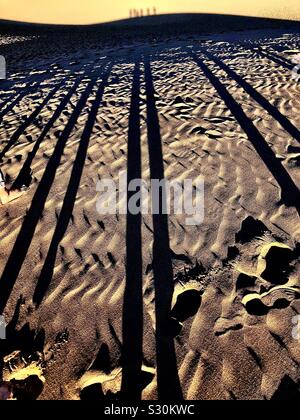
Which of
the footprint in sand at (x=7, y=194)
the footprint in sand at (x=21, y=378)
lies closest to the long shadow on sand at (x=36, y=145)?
the footprint in sand at (x=7, y=194)

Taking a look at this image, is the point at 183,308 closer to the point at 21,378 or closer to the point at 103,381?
the point at 103,381

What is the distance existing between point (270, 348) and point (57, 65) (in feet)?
43.1

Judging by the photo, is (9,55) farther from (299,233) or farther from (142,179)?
(299,233)

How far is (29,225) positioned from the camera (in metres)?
4.20

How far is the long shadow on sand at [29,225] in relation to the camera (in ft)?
11.5

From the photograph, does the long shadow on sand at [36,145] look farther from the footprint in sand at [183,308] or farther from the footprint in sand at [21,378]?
the footprint in sand at [183,308]

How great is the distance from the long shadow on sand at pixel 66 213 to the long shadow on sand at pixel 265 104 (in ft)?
13.2

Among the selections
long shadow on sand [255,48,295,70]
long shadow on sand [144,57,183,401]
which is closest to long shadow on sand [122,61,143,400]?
long shadow on sand [144,57,183,401]

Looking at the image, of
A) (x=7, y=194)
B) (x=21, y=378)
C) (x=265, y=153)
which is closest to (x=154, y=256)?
(x=21, y=378)

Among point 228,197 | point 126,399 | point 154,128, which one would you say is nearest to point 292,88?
point 154,128

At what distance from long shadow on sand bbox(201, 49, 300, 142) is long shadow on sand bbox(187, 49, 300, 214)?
1.87 feet

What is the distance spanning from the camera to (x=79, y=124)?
6.74 m

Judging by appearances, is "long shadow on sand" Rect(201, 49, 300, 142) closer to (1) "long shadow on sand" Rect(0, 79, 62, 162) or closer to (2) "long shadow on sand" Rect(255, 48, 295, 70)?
(2) "long shadow on sand" Rect(255, 48, 295, 70)

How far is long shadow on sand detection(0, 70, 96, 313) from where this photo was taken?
352 cm
